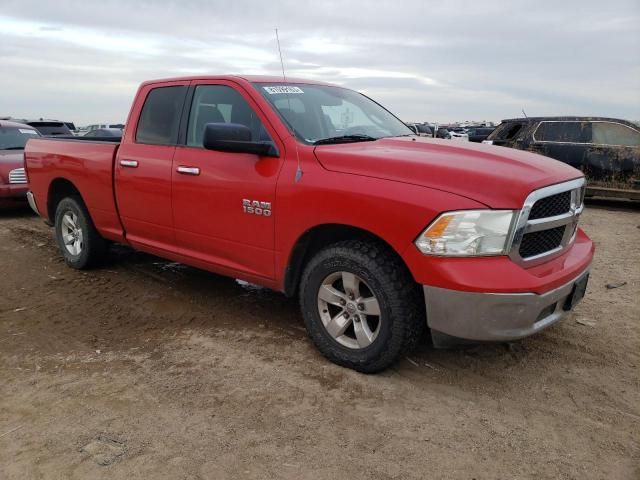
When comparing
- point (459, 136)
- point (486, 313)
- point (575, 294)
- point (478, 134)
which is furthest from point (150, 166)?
A: point (478, 134)

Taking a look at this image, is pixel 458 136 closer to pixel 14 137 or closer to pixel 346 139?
pixel 14 137

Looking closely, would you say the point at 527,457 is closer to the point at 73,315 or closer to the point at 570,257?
the point at 570,257

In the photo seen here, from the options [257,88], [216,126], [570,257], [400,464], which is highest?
[257,88]

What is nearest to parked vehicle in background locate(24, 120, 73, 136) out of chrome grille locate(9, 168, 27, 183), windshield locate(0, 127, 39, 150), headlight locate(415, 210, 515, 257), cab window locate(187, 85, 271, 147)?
windshield locate(0, 127, 39, 150)

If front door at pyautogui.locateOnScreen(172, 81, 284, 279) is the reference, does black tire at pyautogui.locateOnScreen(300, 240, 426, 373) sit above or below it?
below

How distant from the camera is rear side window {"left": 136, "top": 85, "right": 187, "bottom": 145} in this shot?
4.41 m

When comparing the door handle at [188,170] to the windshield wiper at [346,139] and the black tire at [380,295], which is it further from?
the black tire at [380,295]

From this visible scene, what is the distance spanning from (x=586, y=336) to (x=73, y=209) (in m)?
4.96

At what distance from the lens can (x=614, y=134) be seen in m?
9.80

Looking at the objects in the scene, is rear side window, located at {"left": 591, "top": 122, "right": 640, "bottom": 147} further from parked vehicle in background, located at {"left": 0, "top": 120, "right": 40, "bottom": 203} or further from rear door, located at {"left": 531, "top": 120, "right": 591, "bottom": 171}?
parked vehicle in background, located at {"left": 0, "top": 120, "right": 40, "bottom": 203}

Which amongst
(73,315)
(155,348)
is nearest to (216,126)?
(155,348)

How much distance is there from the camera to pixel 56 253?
6.45 meters

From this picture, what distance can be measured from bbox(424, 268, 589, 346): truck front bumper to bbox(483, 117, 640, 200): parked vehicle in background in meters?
7.86

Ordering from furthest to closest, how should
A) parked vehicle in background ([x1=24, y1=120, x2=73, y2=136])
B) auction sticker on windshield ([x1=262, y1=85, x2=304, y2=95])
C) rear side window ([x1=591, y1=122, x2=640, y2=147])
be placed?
parked vehicle in background ([x1=24, y1=120, x2=73, y2=136]) < rear side window ([x1=591, y1=122, x2=640, y2=147]) < auction sticker on windshield ([x1=262, y1=85, x2=304, y2=95])
